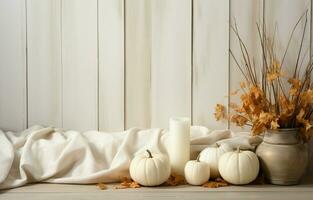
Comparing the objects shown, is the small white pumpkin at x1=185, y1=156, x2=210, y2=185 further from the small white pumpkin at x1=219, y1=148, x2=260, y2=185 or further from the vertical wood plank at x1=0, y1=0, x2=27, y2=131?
the vertical wood plank at x1=0, y1=0, x2=27, y2=131

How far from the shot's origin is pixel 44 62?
1.64 m

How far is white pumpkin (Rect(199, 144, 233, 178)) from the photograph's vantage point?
4.74 feet

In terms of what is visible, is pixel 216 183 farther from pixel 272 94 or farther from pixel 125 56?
pixel 125 56

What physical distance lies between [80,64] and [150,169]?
1.56 feet

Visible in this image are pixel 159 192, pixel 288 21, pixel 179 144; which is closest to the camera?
pixel 159 192

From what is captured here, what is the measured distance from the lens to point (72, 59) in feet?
5.38

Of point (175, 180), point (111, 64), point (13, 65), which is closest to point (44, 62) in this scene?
point (13, 65)

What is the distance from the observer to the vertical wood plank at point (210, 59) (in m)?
1.61

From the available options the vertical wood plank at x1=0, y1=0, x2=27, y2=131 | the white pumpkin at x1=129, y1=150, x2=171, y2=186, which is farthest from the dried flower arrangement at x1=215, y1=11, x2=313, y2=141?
the vertical wood plank at x1=0, y1=0, x2=27, y2=131

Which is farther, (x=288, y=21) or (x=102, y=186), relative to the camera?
(x=288, y=21)

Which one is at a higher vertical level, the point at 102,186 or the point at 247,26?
the point at 247,26

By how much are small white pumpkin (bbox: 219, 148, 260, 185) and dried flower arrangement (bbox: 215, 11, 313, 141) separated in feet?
0.27

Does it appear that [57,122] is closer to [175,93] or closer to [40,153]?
[40,153]

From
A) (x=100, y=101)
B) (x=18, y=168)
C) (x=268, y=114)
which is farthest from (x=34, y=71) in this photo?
(x=268, y=114)
